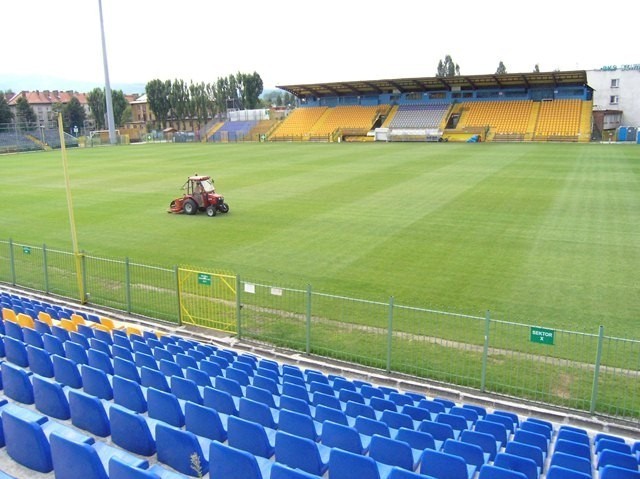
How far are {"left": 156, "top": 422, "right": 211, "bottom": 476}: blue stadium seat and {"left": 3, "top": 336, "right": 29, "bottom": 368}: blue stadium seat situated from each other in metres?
4.50

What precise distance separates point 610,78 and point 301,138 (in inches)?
1733

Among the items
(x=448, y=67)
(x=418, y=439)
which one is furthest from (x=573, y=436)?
(x=448, y=67)

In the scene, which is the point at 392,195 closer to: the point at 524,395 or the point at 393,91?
the point at 524,395

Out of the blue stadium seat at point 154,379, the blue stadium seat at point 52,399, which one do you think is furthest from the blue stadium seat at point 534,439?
the blue stadium seat at point 52,399

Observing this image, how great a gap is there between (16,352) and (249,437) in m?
5.23

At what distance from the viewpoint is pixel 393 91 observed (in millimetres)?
84125

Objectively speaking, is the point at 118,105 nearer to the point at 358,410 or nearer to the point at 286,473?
the point at 358,410

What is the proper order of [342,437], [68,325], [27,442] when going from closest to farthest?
[27,442] < [342,437] < [68,325]

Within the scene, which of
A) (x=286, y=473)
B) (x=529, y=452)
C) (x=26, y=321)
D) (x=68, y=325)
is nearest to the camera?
(x=286, y=473)

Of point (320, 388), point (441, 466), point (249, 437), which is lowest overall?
point (320, 388)

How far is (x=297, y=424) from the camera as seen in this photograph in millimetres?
6730

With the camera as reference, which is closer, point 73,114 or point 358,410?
point 358,410

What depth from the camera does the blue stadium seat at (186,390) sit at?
7.66 metres

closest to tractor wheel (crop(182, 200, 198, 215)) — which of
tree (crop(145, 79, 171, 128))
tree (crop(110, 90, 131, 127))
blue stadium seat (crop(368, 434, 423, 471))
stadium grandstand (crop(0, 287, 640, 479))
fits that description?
stadium grandstand (crop(0, 287, 640, 479))
